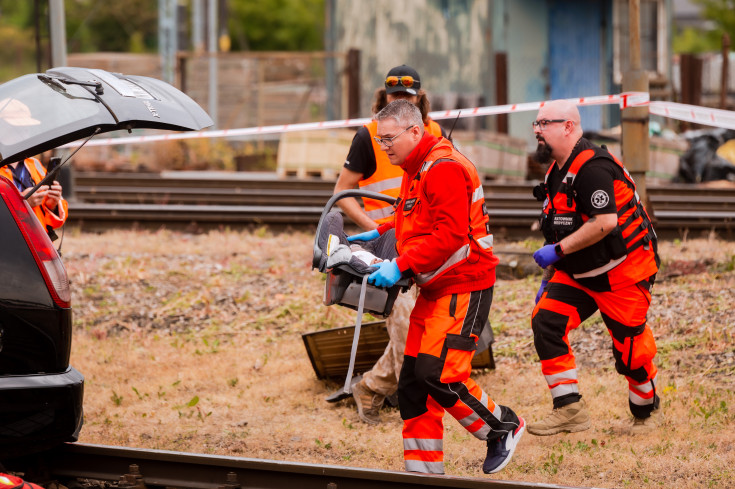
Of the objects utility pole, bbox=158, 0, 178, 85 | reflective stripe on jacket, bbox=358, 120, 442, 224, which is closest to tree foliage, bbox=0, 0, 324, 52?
utility pole, bbox=158, 0, 178, 85

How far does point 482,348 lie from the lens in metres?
6.57

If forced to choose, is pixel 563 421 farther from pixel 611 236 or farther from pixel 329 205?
pixel 329 205

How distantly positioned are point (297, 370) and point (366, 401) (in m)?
1.11

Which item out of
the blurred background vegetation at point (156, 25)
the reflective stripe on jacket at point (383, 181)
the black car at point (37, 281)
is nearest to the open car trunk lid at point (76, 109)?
the black car at point (37, 281)

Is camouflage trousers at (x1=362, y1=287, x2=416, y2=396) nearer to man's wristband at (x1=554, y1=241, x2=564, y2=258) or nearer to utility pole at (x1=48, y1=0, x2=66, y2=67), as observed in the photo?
man's wristband at (x1=554, y1=241, x2=564, y2=258)

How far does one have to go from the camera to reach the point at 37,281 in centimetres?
438

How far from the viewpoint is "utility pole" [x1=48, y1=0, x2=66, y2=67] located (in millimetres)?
Result: 11922

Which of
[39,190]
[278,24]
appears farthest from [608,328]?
[278,24]

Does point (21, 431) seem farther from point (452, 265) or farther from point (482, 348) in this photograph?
point (482, 348)

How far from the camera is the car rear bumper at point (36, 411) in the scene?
4312 mm

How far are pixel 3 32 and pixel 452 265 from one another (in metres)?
47.4

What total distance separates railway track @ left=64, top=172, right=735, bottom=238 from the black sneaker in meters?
5.48

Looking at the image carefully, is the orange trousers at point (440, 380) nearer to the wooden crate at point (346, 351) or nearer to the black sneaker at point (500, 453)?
the black sneaker at point (500, 453)

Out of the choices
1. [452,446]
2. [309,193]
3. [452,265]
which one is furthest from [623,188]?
[309,193]
